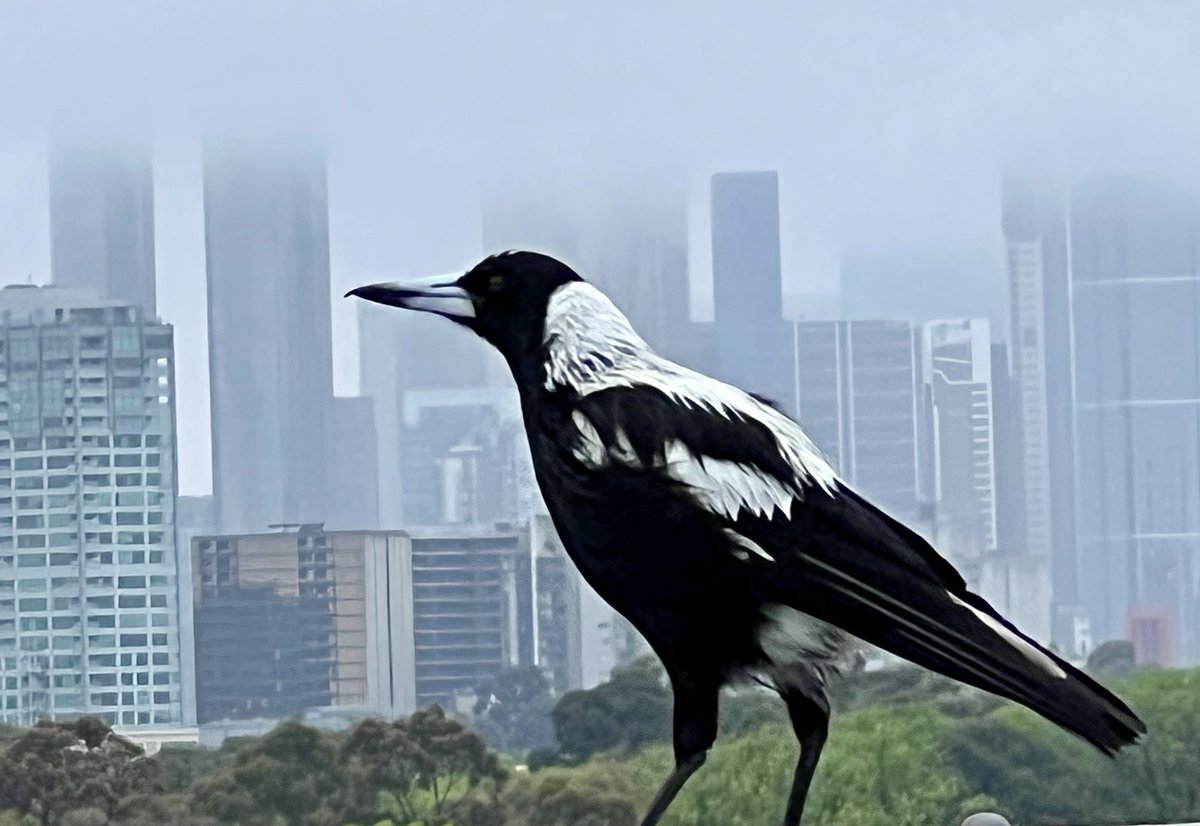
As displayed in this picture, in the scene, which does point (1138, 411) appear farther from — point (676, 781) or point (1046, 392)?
point (676, 781)

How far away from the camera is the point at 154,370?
237cm

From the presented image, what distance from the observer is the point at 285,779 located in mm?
2367

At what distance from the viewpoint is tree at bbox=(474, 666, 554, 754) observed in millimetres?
2379

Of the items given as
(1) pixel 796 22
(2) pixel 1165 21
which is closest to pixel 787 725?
(1) pixel 796 22

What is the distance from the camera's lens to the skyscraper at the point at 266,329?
2.35 meters

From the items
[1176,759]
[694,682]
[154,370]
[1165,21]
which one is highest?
[1165,21]

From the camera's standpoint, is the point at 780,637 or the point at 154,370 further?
the point at 154,370

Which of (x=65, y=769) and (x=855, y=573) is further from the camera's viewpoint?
(x=65, y=769)

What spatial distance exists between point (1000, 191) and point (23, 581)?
4.69ft

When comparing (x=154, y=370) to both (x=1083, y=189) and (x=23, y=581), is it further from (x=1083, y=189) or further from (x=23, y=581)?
(x=1083, y=189)

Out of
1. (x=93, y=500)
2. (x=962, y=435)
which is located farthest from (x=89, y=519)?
(x=962, y=435)

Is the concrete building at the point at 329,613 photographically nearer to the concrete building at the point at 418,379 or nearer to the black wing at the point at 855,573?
the concrete building at the point at 418,379

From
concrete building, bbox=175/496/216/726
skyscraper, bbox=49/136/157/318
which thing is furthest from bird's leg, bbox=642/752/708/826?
skyscraper, bbox=49/136/157/318

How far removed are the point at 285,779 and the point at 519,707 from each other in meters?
0.33
